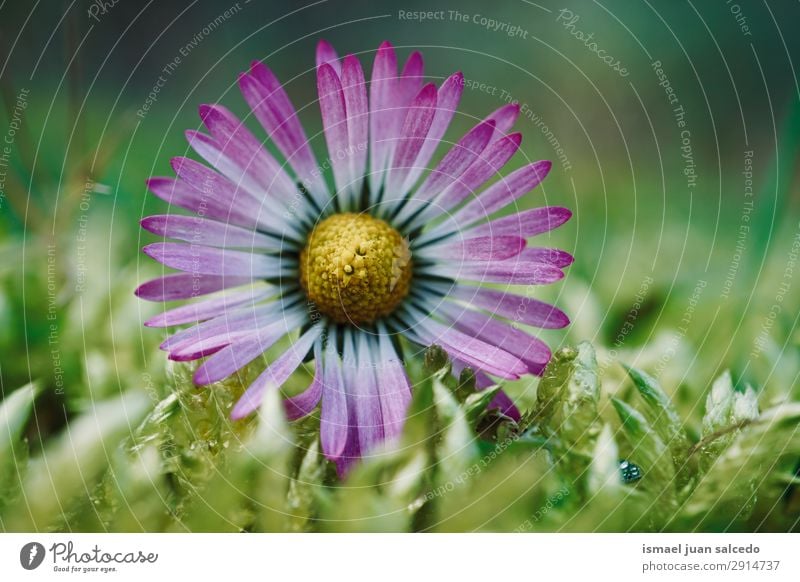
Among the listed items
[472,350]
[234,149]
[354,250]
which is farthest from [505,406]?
[234,149]

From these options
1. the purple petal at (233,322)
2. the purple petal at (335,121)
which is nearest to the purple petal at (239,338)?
the purple petal at (233,322)

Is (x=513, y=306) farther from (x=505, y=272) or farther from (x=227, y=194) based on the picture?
(x=227, y=194)

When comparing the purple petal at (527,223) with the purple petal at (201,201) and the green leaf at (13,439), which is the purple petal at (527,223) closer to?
the purple petal at (201,201)

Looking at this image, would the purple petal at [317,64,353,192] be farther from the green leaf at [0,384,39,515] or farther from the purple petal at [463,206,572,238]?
the green leaf at [0,384,39,515]

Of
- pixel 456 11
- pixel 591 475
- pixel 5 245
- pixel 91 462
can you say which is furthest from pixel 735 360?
pixel 5 245

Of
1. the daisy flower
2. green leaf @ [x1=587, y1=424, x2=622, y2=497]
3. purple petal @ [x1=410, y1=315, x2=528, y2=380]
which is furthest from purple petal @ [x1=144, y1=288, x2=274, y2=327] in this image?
green leaf @ [x1=587, y1=424, x2=622, y2=497]

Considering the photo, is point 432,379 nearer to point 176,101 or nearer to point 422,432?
point 422,432
